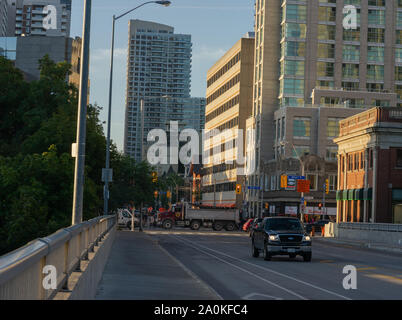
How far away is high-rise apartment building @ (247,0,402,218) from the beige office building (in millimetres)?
12270

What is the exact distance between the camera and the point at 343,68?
113938 mm

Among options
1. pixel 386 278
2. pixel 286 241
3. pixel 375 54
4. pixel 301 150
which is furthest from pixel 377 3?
pixel 386 278

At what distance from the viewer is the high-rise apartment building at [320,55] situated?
11219 centimetres

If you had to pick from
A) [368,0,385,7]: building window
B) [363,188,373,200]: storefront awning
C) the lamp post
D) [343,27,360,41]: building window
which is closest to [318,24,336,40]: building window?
[343,27,360,41]: building window

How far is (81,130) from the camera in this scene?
17.9 m

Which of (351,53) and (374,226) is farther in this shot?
(351,53)

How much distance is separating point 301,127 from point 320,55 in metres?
14.4

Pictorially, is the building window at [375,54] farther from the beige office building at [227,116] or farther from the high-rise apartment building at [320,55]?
the beige office building at [227,116]

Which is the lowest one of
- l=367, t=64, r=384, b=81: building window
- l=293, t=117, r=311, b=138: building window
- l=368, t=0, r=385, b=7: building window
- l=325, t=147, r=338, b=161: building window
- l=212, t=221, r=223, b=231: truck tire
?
l=212, t=221, r=223, b=231: truck tire

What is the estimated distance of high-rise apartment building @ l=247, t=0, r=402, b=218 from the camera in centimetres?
11219

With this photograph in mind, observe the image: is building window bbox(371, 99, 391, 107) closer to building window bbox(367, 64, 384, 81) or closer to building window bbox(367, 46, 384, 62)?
building window bbox(367, 64, 384, 81)

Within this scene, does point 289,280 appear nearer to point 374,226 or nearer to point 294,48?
point 374,226
